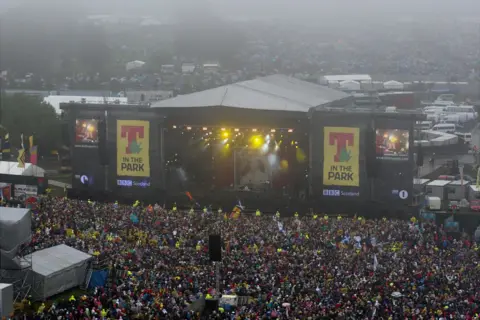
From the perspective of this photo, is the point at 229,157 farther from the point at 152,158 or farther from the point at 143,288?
the point at 143,288

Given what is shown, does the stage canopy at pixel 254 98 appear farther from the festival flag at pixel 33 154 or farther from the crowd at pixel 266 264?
the crowd at pixel 266 264

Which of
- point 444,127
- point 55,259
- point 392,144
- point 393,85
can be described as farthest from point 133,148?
point 393,85

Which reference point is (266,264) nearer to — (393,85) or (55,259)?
(55,259)

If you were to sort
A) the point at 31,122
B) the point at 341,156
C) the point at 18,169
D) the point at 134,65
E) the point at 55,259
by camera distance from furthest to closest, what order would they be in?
1. the point at 134,65
2. the point at 31,122
3. the point at 18,169
4. the point at 341,156
5. the point at 55,259

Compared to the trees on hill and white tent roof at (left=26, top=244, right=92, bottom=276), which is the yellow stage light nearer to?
the trees on hill

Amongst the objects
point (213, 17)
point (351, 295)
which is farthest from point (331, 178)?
point (213, 17)

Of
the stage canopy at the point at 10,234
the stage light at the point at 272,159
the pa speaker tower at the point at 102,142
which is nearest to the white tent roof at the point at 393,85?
the stage light at the point at 272,159
